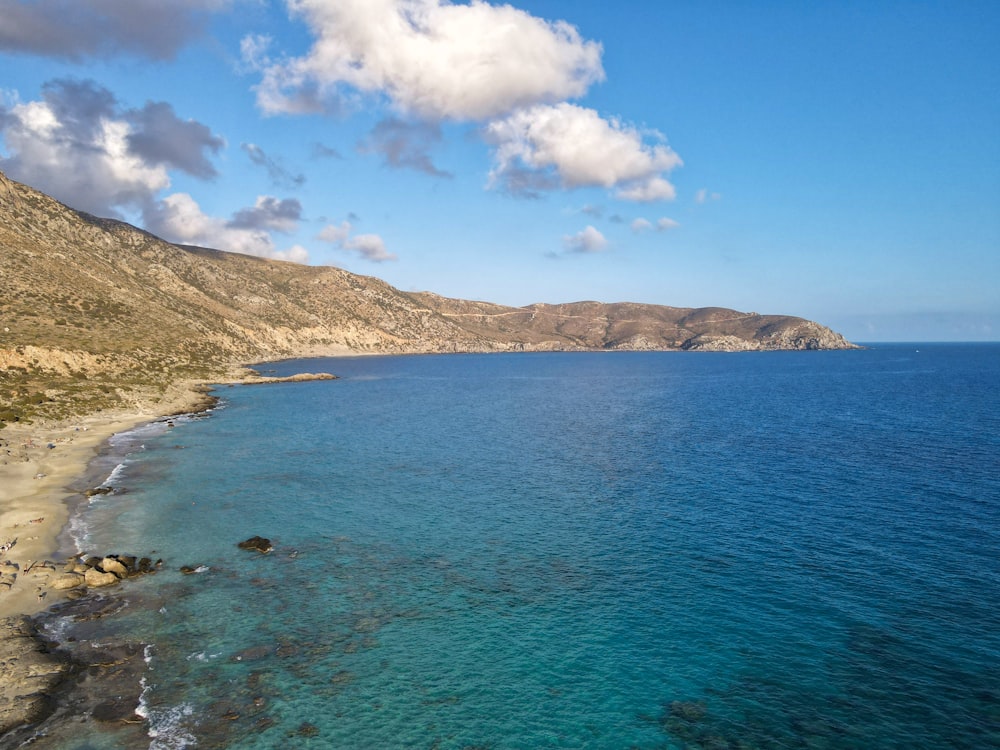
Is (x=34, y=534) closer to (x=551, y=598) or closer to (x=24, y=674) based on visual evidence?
(x=24, y=674)

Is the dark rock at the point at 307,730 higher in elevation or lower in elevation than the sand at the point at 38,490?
lower

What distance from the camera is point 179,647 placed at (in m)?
26.6

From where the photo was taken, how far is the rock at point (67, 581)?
31594mm

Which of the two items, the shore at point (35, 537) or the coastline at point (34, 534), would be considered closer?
the shore at point (35, 537)

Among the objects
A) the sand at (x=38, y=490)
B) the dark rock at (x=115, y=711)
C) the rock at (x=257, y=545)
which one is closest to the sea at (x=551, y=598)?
the dark rock at (x=115, y=711)

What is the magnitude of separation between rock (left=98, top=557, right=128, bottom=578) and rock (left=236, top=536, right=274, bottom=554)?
22.9 feet

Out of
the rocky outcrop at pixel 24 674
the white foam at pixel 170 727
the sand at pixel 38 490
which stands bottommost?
the white foam at pixel 170 727

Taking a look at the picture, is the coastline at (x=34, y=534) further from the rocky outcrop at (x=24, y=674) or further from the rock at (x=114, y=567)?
the rock at (x=114, y=567)

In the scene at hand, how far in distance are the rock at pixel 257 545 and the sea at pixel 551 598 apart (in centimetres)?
74

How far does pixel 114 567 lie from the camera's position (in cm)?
3397

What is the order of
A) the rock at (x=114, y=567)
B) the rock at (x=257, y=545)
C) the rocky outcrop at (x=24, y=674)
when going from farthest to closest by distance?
the rock at (x=257, y=545) < the rock at (x=114, y=567) < the rocky outcrop at (x=24, y=674)

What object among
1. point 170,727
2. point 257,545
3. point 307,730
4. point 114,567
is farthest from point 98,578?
point 307,730

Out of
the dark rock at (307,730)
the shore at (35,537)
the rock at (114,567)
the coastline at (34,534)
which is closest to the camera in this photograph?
the dark rock at (307,730)

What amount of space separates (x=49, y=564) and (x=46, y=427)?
152 ft
